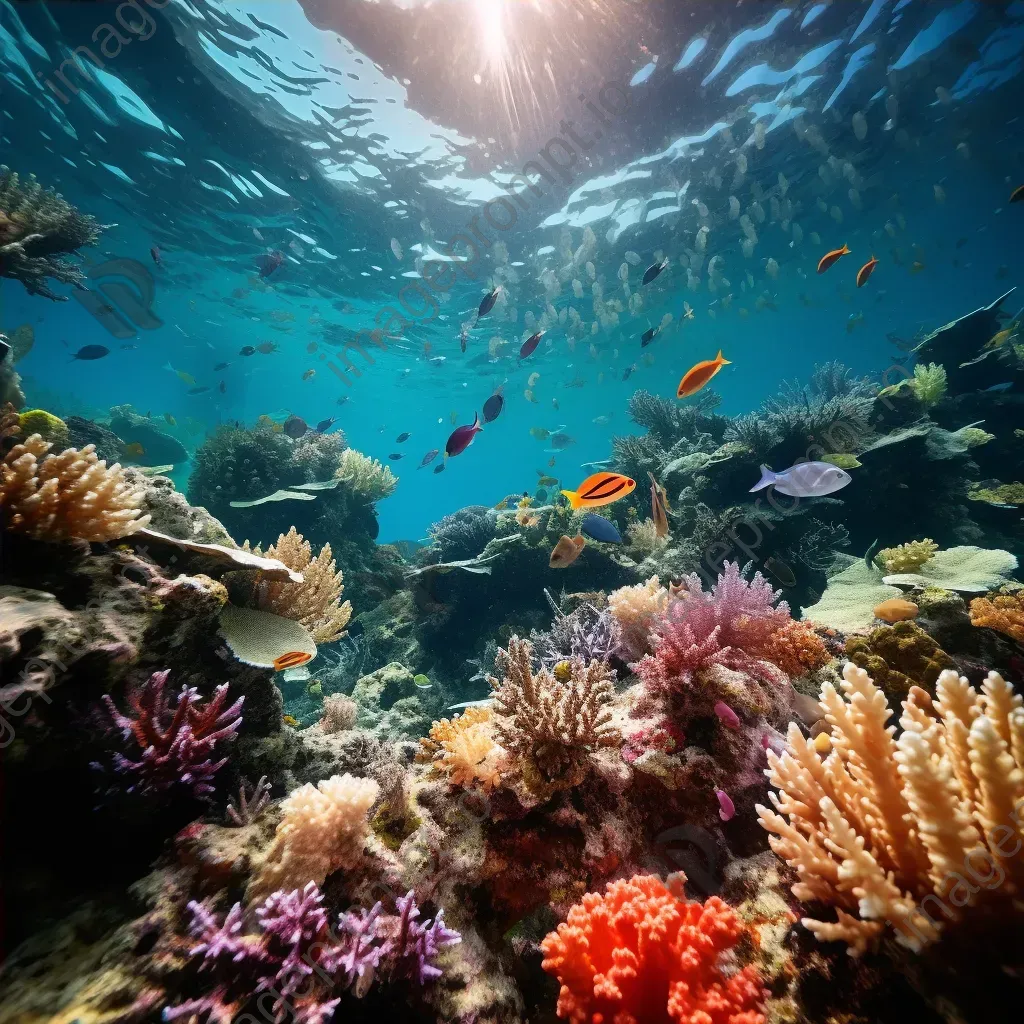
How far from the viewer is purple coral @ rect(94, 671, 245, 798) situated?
1.92 m

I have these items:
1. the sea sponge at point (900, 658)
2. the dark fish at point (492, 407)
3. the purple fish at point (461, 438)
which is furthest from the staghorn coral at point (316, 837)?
the dark fish at point (492, 407)

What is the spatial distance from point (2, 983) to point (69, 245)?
25.1 feet

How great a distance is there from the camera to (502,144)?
1320cm

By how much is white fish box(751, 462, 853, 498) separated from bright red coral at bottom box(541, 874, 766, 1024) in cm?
312

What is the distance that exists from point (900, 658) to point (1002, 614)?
1263mm

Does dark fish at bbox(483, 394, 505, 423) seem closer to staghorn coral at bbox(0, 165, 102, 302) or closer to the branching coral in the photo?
the branching coral

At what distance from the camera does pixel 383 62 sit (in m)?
10.7

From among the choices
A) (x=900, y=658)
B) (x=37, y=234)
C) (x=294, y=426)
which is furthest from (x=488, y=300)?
(x=900, y=658)

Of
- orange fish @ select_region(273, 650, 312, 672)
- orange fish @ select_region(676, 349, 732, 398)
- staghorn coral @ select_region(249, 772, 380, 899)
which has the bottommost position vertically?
staghorn coral @ select_region(249, 772, 380, 899)

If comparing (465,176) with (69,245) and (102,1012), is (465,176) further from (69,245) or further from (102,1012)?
(102,1012)

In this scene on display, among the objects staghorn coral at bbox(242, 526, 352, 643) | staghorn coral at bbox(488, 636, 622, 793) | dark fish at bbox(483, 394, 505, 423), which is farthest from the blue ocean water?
staghorn coral at bbox(488, 636, 622, 793)

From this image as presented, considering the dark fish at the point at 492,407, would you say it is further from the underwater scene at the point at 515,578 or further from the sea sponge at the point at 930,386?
the sea sponge at the point at 930,386

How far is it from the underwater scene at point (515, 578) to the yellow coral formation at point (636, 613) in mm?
35

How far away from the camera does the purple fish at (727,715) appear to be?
2436 mm
